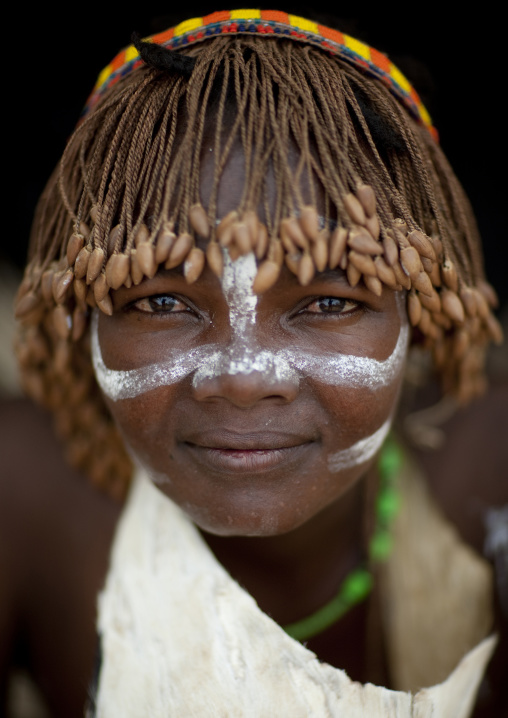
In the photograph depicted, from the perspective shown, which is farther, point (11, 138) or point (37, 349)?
point (11, 138)

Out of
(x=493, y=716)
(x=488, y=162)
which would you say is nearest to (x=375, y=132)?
(x=493, y=716)

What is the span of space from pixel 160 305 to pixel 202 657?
0.81 meters

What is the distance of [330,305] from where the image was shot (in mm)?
1421

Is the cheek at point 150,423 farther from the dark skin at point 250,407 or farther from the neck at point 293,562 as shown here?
the neck at point 293,562

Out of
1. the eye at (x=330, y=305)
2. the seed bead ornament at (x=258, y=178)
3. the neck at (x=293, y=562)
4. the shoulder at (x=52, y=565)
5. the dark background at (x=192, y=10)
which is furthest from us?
the dark background at (x=192, y=10)

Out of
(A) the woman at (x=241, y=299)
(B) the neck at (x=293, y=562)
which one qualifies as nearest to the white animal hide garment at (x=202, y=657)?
(A) the woman at (x=241, y=299)

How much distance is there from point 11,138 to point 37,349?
5.06ft

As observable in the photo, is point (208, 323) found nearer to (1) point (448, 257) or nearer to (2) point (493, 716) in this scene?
(1) point (448, 257)

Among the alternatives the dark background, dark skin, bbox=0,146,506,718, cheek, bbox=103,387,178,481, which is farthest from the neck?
the dark background

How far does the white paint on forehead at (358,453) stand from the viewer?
4.91ft

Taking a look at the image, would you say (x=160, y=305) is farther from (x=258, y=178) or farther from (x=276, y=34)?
(x=276, y=34)

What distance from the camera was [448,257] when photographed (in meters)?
1.51

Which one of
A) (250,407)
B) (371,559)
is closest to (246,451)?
(250,407)

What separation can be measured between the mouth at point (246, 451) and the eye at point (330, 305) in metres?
0.27
